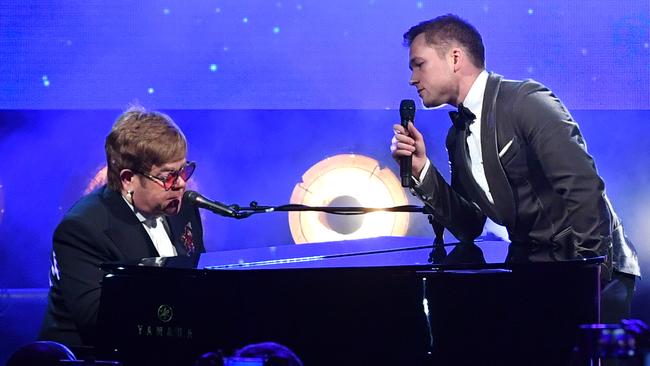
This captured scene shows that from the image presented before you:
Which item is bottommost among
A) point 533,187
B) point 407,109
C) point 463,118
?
point 533,187

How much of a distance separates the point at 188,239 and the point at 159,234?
141 mm

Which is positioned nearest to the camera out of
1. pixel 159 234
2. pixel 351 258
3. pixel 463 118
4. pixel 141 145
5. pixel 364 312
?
pixel 364 312

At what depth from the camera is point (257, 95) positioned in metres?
4.40

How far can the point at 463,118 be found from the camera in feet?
10.5

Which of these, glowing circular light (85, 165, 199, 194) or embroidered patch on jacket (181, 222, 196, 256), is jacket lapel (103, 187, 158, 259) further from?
glowing circular light (85, 165, 199, 194)

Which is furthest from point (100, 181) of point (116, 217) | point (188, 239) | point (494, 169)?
point (494, 169)

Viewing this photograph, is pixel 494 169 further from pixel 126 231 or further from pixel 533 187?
pixel 126 231

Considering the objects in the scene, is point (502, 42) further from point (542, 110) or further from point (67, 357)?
point (67, 357)

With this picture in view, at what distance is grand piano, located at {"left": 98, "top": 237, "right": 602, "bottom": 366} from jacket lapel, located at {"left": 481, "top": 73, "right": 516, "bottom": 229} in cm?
92

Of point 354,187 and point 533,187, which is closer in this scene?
point 533,187

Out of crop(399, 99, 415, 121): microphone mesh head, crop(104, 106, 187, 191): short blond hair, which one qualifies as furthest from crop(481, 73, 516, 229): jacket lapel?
crop(104, 106, 187, 191): short blond hair

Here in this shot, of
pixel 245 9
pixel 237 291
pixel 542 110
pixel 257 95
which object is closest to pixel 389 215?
pixel 257 95

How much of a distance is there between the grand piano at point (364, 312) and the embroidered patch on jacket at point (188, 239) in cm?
84

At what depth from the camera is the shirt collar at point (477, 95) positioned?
3.25 metres
